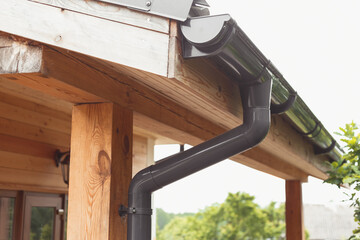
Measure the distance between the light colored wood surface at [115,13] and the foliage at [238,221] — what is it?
10.2 m

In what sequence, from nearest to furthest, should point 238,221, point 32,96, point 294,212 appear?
point 32,96 → point 294,212 → point 238,221

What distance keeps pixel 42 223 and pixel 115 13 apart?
278 centimetres

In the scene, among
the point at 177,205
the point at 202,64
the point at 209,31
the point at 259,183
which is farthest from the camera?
the point at 259,183

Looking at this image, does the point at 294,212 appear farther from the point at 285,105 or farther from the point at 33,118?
the point at 285,105

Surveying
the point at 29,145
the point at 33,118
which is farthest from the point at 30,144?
the point at 33,118

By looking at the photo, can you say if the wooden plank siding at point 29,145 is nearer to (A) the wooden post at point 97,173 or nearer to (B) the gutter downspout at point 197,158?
(A) the wooden post at point 97,173

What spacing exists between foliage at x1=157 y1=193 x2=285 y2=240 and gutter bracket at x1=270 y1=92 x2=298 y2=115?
9373 millimetres

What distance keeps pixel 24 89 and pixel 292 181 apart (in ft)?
9.71

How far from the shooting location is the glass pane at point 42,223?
12.0ft

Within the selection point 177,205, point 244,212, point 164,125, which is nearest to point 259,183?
point 177,205

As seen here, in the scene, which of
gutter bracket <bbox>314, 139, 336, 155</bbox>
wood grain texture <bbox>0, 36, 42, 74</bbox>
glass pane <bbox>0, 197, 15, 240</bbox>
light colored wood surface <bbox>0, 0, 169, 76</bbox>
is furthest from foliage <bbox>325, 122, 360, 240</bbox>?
glass pane <bbox>0, 197, 15, 240</bbox>

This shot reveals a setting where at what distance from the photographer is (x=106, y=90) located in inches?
66.8

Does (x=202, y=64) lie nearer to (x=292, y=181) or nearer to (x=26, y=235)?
(x=26, y=235)

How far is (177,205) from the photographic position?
645 inches
